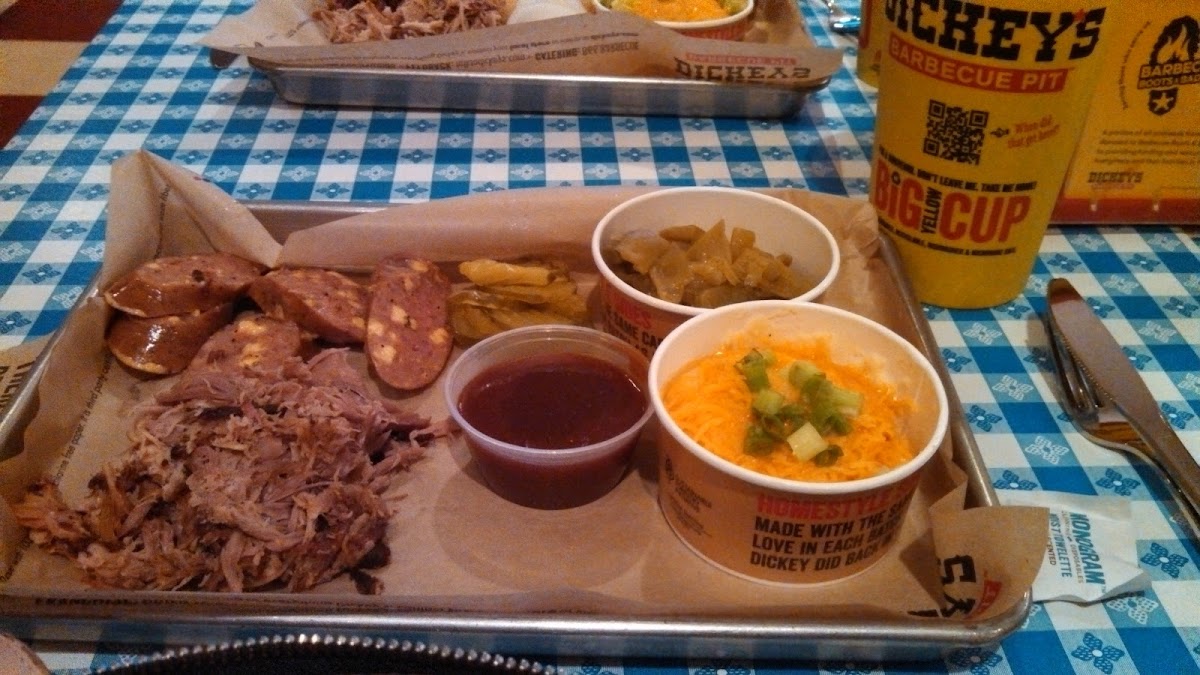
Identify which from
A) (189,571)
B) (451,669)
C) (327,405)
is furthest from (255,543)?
(451,669)

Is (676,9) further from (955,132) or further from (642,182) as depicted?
(955,132)

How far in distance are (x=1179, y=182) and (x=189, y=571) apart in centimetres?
189

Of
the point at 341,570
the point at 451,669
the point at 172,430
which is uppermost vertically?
the point at 451,669

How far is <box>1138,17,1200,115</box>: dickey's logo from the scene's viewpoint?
1543mm

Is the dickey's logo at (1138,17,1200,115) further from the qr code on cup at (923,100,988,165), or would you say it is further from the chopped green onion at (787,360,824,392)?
the chopped green onion at (787,360,824,392)

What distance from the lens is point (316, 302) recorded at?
5.12 feet

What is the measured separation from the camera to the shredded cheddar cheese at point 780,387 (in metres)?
1.15

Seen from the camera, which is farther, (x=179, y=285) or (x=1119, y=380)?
(x=179, y=285)

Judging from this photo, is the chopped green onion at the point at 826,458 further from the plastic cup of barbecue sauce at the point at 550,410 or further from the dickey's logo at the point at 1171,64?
the dickey's logo at the point at 1171,64

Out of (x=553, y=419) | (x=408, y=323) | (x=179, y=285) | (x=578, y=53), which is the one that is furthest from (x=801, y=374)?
(x=578, y=53)

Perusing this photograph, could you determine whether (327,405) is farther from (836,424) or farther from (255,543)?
(836,424)

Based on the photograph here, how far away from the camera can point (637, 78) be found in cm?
224

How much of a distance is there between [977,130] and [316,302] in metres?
1.12

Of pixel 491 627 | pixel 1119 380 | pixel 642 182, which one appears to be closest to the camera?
pixel 491 627
